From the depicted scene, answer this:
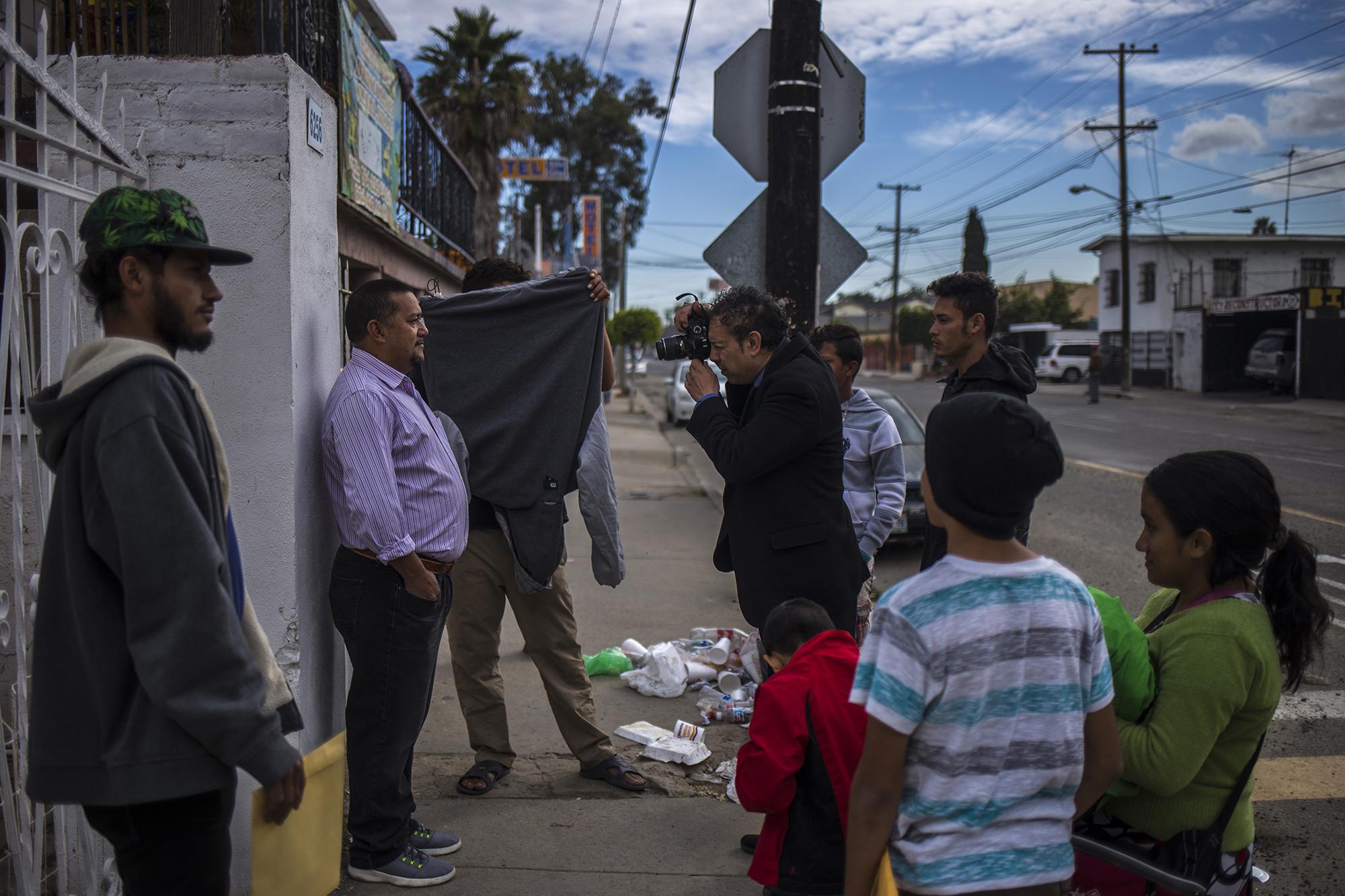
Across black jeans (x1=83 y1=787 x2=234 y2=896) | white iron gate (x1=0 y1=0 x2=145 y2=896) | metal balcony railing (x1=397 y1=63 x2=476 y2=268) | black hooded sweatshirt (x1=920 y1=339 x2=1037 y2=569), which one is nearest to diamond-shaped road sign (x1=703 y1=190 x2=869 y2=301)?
black hooded sweatshirt (x1=920 y1=339 x2=1037 y2=569)

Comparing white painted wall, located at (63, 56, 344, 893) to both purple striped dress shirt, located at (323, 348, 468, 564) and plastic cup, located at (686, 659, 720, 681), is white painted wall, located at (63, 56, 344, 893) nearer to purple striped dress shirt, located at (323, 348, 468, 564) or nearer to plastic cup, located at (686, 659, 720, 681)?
purple striped dress shirt, located at (323, 348, 468, 564)

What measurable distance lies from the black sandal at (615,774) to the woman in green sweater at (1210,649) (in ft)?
7.30

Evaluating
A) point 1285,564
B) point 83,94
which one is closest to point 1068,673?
point 1285,564

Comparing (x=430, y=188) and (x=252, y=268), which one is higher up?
(x=430, y=188)

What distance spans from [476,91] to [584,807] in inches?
949

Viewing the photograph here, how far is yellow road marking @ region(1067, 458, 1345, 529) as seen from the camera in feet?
33.6

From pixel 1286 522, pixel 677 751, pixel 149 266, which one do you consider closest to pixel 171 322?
pixel 149 266

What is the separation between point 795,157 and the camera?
5.20 m

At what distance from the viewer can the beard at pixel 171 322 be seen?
2.02m

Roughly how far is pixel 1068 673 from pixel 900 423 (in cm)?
866

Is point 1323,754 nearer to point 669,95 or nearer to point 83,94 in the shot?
point 83,94

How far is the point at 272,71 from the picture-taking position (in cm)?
318

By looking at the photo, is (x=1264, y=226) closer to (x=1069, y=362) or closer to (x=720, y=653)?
(x=1069, y=362)

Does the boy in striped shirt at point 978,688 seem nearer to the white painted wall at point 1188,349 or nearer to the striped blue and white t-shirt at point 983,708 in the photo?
the striped blue and white t-shirt at point 983,708
